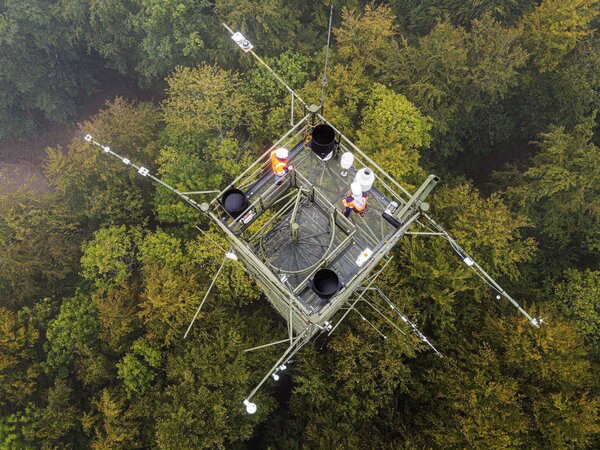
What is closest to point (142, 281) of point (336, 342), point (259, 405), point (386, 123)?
point (259, 405)

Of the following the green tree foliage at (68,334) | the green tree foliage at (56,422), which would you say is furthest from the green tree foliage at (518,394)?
the green tree foliage at (68,334)

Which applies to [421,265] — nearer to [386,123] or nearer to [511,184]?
[386,123]

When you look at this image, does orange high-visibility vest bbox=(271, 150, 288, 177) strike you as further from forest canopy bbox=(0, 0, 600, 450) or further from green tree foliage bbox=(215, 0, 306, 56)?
green tree foliage bbox=(215, 0, 306, 56)

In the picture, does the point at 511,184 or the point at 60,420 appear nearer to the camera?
the point at 60,420

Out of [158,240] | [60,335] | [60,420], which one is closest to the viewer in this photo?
[60,420]

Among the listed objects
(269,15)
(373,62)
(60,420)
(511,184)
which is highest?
(269,15)

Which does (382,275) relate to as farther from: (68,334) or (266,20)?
(266,20)

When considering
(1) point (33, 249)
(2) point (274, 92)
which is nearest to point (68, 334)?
(1) point (33, 249)

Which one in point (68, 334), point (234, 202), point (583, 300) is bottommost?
point (68, 334)
